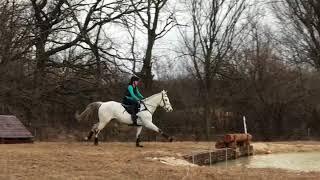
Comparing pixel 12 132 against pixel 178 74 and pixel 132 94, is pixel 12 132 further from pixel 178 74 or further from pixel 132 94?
pixel 178 74

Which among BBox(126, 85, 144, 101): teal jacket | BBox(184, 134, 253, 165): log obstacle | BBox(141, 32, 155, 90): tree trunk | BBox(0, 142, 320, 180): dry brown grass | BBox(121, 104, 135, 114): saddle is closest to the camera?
BBox(0, 142, 320, 180): dry brown grass

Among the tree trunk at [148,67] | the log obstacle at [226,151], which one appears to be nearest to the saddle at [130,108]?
the log obstacle at [226,151]

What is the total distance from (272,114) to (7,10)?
2119 centimetres

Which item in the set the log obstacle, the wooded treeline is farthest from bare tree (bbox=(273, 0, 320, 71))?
the log obstacle

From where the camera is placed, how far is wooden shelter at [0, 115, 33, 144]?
2041cm

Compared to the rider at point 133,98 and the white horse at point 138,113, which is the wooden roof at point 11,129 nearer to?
the white horse at point 138,113

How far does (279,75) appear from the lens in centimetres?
4409

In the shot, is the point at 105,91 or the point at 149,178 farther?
the point at 105,91

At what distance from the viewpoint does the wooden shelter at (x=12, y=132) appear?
66.9 ft

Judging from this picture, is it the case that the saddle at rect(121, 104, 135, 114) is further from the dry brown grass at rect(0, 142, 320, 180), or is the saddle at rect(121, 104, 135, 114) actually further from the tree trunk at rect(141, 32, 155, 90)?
the tree trunk at rect(141, 32, 155, 90)

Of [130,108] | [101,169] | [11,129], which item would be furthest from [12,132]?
[101,169]

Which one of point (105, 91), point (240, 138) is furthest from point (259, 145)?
point (105, 91)

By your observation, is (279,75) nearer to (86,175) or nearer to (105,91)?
(105,91)

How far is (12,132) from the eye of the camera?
20.8m
